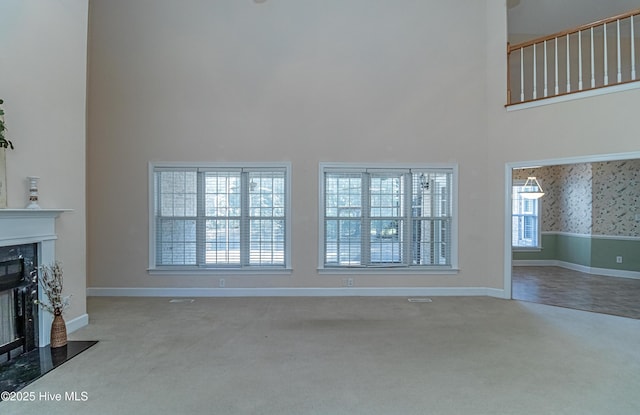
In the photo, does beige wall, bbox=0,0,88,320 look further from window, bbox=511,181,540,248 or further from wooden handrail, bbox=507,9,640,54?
window, bbox=511,181,540,248

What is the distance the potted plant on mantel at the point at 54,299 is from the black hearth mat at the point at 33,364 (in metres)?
0.09

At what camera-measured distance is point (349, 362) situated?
10.6 ft

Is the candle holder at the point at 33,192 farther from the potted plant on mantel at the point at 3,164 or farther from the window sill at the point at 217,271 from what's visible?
the window sill at the point at 217,271

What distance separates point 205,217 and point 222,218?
0.85 feet

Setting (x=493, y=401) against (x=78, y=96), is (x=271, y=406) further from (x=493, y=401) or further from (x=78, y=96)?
(x=78, y=96)

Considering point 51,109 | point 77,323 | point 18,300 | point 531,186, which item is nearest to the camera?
point 18,300

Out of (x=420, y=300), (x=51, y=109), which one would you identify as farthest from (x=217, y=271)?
(x=420, y=300)

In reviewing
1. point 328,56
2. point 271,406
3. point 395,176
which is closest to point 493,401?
point 271,406

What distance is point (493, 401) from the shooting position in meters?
2.57

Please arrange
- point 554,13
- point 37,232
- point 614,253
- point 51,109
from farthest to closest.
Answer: point 614,253 → point 554,13 → point 51,109 → point 37,232

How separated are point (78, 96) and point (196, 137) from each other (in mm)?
1707

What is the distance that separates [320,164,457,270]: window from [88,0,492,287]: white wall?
0.22 metres

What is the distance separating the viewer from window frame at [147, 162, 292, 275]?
18.4ft

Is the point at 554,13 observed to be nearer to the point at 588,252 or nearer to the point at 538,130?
the point at 538,130
